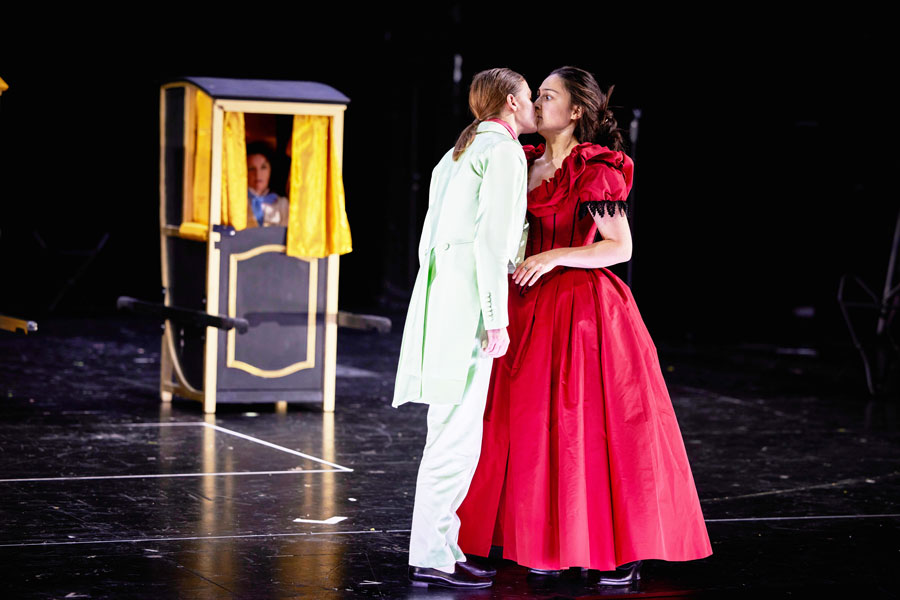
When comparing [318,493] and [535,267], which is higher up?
[535,267]

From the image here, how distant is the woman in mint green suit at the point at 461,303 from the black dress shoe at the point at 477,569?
0.04 meters

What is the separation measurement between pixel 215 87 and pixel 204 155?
447 millimetres

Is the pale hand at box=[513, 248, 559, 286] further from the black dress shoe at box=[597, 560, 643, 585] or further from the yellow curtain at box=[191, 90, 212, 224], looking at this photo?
the yellow curtain at box=[191, 90, 212, 224]

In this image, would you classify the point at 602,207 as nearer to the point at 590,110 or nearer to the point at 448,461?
the point at 590,110

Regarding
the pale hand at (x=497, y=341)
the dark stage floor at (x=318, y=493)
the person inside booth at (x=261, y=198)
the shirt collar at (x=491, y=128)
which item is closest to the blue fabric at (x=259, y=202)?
the person inside booth at (x=261, y=198)

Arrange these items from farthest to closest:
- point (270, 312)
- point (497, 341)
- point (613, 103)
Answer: point (613, 103)
point (270, 312)
point (497, 341)

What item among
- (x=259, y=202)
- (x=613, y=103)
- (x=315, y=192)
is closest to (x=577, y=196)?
(x=315, y=192)

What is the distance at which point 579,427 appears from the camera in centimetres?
342

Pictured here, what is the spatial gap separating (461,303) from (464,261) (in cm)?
11

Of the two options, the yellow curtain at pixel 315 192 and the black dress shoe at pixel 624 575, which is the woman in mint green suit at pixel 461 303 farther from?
the yellow curtain at pixel 315 192

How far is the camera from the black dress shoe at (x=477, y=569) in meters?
3.45

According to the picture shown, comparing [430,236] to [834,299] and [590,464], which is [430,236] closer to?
[590,464]

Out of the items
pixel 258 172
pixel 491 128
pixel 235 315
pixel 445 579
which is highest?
pixel 491 128

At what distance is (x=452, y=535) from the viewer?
11.2ft
